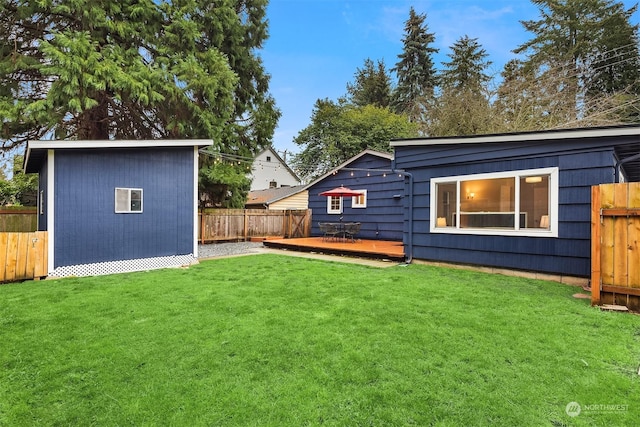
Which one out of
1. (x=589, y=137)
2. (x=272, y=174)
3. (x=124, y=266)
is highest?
(x=272, y=174)

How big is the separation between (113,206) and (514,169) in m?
8.64

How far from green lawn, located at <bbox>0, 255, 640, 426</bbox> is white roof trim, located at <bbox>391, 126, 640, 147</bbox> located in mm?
2730

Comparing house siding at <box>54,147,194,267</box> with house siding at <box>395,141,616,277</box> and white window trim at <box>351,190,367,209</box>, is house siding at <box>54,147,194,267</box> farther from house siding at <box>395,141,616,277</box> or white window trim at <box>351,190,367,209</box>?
white window trim at <box>351,190,367,209</box>

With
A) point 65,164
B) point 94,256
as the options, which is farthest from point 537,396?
point 65,164

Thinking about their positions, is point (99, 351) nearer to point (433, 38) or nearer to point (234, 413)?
point (234, 413)

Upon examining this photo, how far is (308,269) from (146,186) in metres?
4.38

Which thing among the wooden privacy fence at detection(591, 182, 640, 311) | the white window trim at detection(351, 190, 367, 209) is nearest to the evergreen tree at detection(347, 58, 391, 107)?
the white window trim at detection(351, 190, 367, 209)

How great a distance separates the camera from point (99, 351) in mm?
2971

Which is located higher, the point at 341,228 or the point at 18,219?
the point at 18,219

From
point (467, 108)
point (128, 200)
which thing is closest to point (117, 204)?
point (128, 200)

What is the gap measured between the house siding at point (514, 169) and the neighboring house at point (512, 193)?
0.01 meters

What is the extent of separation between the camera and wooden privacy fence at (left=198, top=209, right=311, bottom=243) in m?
13.6

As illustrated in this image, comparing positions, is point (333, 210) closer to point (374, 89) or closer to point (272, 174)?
point (272, 174)

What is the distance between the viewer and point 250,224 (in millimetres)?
14859
